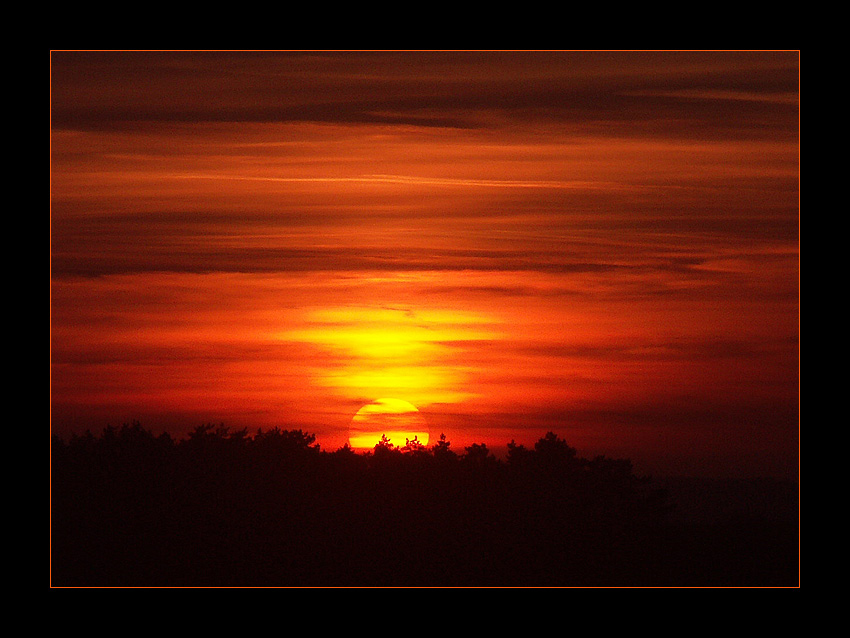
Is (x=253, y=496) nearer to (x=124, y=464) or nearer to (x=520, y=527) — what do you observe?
(x=124, y=464)

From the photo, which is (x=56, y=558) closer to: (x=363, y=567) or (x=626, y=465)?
(x=363, y=567)

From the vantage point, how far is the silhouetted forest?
27656 mm

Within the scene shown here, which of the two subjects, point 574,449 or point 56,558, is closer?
point 56,558

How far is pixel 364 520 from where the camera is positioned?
28.2 metres

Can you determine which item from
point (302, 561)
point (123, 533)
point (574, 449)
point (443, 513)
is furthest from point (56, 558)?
point (574, 449)

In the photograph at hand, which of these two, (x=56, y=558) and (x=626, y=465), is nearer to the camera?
(x=56, y=558)

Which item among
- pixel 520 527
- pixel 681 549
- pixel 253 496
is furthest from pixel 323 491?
pixel 681 549

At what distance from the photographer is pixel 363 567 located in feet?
91.0

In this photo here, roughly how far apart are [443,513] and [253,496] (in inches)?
101

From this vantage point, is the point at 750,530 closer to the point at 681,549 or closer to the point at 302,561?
the point at 681,549

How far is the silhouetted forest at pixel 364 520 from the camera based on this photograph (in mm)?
27656

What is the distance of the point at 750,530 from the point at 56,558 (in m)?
9.30

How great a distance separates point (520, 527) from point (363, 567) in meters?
2.22

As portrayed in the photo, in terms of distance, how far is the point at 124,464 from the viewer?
28422mm
